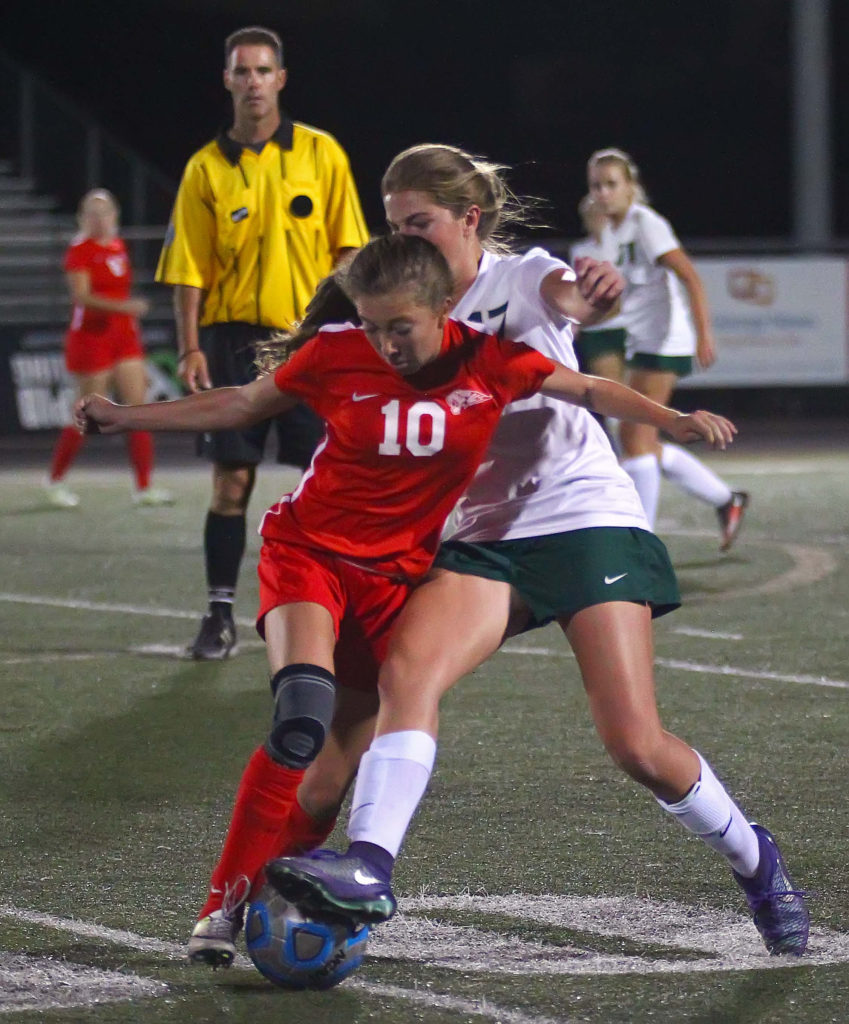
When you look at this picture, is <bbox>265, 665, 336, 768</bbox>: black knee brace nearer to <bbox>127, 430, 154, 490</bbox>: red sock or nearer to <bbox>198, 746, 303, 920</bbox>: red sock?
<bbox>198, 746, 303, 920</bbox>: red sock

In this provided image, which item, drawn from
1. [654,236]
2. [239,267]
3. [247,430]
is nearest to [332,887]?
[247,430]

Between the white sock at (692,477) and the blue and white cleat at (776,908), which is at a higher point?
the white sock at (692,477)

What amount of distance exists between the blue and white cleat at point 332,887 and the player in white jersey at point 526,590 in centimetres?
1

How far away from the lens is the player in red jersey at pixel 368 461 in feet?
11.2

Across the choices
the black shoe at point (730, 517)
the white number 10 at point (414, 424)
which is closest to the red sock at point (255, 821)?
the white number 10 at point (414, 424)

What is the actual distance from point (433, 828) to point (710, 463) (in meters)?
11.6

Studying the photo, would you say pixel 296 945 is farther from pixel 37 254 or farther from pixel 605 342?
pixel 37 254

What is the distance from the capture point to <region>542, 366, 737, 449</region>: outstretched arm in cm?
359

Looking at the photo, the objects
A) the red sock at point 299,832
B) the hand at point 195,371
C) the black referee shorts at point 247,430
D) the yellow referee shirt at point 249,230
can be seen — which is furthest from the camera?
the yellow referee shirt at point 249,230

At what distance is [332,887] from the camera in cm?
308

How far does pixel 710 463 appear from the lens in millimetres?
15758

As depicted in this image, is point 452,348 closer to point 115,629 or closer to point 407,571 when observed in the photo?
point 407,571

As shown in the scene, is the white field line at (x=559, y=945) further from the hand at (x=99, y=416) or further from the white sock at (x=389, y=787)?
the hand at (x=99, y=416)

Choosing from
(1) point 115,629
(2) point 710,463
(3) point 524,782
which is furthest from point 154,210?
(3) point 524,782
